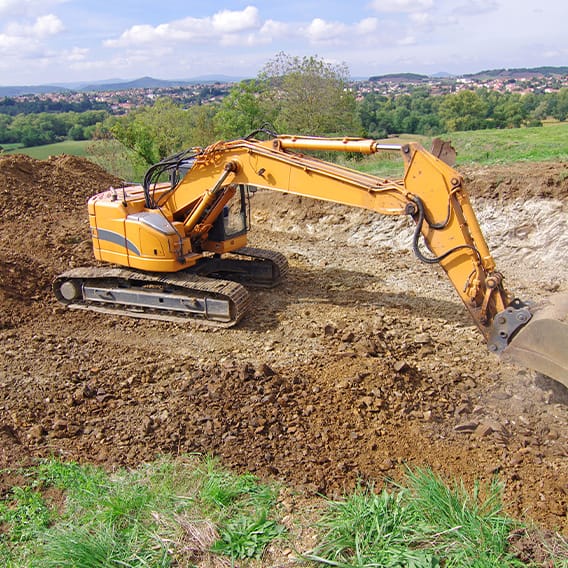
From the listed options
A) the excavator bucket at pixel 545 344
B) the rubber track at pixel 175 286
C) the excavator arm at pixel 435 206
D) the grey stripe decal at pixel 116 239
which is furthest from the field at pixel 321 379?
the grey stripe decal at pixel 116 239

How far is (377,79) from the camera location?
15538cm

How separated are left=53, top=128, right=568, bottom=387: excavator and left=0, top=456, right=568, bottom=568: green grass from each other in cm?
180

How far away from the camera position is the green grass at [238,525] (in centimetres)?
367

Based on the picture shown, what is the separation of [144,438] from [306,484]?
1.69 metres

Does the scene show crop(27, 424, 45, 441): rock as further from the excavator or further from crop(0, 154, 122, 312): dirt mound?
crop(0, 154, 122, 312): dirt mound

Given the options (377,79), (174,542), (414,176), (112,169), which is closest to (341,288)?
(414,176)

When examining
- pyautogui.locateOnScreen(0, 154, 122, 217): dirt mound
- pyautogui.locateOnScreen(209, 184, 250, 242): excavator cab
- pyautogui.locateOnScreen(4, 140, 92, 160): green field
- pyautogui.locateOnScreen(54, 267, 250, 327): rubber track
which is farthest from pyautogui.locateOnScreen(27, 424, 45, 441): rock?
pyautogui.locateOnScreen(4, 140, 92, 160): green field

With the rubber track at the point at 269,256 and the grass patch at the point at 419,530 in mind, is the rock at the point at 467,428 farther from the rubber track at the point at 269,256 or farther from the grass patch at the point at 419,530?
the rubber track at the point at 269,256

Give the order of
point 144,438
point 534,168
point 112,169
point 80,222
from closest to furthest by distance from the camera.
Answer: point 144,438, point 534,168, point 80,222, point 112,169

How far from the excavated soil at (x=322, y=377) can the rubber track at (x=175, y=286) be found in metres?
0.18

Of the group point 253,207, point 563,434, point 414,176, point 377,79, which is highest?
point 377,79

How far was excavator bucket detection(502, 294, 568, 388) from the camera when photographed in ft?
16.2

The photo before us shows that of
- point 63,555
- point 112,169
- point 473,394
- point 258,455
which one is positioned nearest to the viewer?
point 63,555

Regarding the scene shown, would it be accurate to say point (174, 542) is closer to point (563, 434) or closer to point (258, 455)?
point (258, 455)
